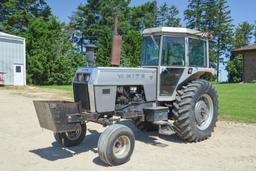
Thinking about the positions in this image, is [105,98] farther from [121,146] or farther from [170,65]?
[170,65]

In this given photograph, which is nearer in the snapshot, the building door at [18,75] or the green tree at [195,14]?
the building door at [18,75]

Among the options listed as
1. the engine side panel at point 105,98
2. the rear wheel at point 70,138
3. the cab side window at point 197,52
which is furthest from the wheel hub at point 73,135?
→ the cab side window at point 197,52

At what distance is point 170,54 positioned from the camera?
7.41m

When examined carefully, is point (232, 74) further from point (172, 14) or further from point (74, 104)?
point (74, 104)

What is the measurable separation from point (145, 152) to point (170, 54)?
2279 mm

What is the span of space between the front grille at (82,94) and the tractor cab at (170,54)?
1.73m

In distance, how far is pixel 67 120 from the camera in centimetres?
595

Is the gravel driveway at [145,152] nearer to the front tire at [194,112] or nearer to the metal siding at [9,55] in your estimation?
the front tire at [194,112]

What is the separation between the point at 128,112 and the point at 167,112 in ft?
3.33

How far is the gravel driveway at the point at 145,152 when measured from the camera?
5730mm

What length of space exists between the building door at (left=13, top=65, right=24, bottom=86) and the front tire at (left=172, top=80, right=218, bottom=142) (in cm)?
2221

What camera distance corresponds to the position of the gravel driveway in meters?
5.73

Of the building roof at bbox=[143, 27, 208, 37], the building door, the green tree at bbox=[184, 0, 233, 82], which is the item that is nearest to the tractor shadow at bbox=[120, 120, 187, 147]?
the building roof at bbox=[143, 27, 208, 37]

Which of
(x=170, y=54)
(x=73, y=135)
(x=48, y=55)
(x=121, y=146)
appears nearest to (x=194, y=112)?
(x=170, y=54)
